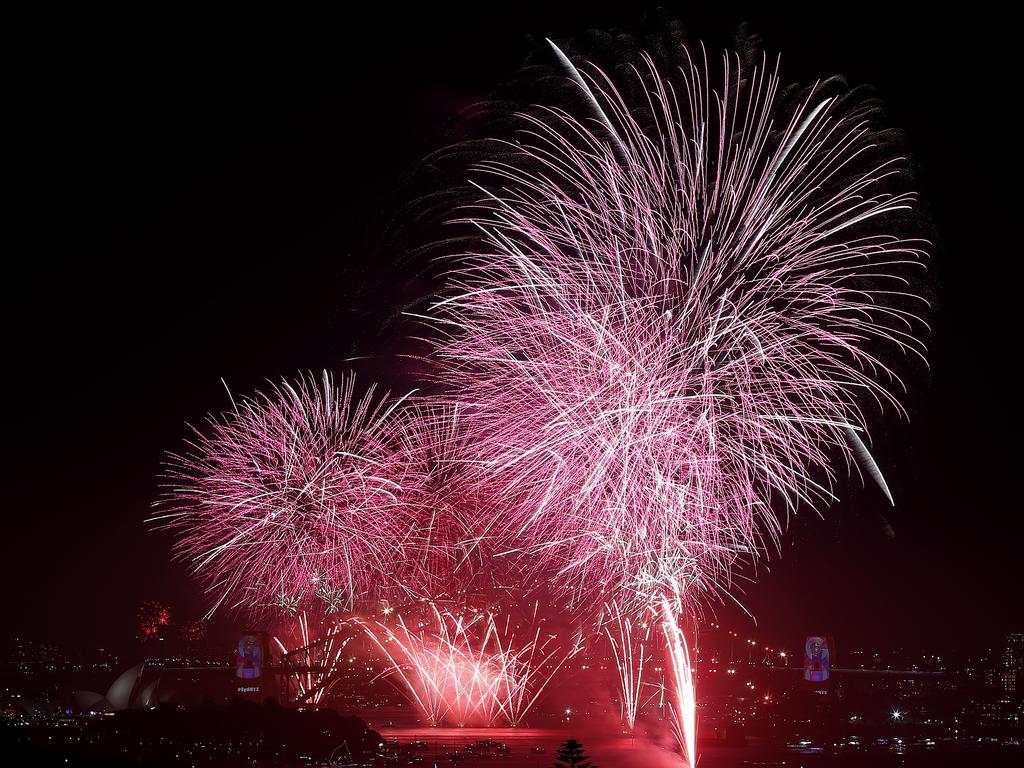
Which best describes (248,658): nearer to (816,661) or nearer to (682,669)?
(682,669)

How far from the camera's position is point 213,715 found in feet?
126

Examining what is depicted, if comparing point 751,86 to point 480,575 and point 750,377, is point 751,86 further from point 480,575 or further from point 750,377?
point 480,575

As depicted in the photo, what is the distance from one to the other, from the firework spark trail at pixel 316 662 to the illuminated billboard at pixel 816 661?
93.9m

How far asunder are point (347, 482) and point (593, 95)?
1692 cm

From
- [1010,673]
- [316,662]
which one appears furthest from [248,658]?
[1010,673]

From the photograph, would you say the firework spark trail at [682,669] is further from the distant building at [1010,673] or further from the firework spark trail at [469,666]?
the distant building at [1010,673]

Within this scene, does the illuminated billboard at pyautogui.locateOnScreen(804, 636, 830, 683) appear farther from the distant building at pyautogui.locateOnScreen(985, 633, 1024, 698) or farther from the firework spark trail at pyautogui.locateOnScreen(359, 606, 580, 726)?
the firework spark trail at pyautogui.locateOnScreen(359, 606, 580, 726)

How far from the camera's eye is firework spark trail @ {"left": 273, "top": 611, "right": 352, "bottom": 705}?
49.4 m

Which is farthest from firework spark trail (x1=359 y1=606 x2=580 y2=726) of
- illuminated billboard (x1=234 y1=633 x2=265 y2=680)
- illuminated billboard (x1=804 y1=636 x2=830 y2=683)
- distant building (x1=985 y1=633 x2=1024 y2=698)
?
distant building (x1=985 y1=633 x2=1024 y2=698)

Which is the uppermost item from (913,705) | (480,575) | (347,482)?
(347,482)

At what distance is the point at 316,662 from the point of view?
51.6 m

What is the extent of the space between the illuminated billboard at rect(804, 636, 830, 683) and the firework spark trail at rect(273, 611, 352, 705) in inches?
3698

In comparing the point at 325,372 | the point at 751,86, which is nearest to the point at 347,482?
the point at 325,372

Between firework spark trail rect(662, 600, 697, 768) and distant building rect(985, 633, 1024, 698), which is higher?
firework spark trail rect(662, 600, 697, 768)
